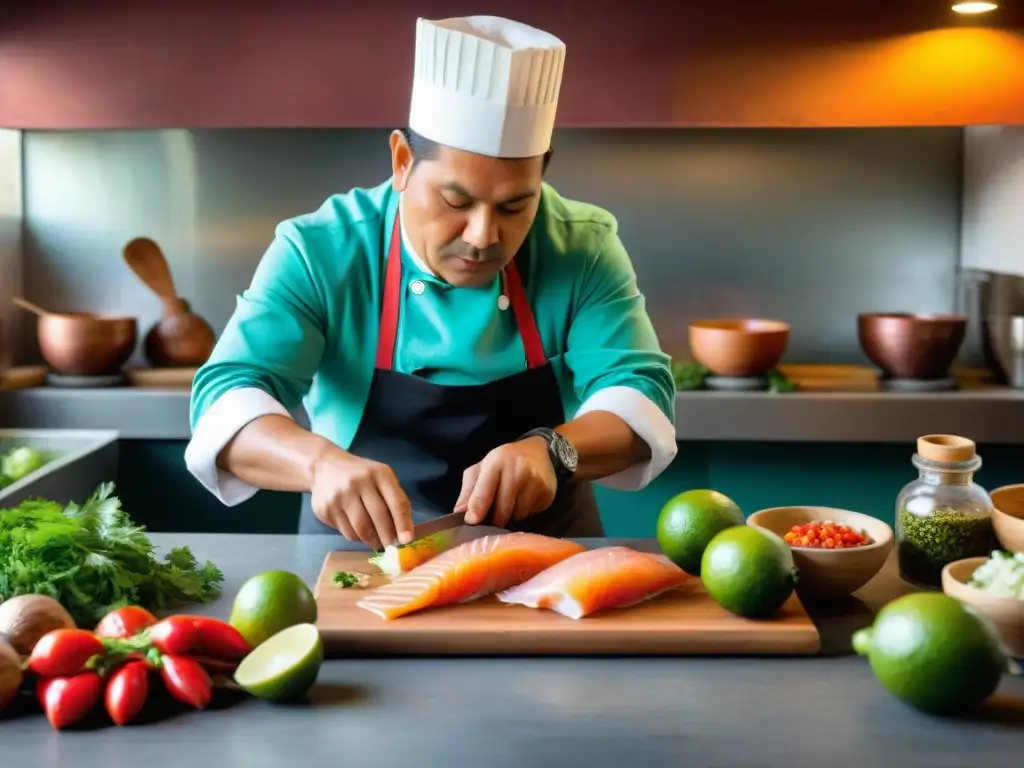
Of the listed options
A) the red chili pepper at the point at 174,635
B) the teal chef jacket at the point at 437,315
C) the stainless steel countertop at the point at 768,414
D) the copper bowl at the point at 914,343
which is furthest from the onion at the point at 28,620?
the copper bowl at the point at 914,343

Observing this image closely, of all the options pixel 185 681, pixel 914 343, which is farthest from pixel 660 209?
pixel 185 681

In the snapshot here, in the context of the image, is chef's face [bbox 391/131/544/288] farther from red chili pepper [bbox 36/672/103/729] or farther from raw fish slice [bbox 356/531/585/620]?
red chili pepper [bbox 36/672/103/729]

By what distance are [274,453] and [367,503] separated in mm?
253

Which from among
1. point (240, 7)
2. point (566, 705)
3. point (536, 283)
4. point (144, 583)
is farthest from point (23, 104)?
point (566, 705)

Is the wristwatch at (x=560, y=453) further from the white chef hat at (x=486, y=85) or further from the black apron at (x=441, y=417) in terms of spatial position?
the white chef hat at (x=486, y=85)

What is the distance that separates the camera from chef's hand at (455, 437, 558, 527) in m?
1.89

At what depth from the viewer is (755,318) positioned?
13.0 feet

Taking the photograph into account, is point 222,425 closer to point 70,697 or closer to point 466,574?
point 466,574

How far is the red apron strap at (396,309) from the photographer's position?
7.63ft

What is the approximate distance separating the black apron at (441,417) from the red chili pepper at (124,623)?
80cm

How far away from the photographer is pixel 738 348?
3.52m

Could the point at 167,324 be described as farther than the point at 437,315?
Yes

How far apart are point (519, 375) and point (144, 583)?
2.77ft

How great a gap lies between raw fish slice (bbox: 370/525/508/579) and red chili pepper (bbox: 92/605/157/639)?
39cm
